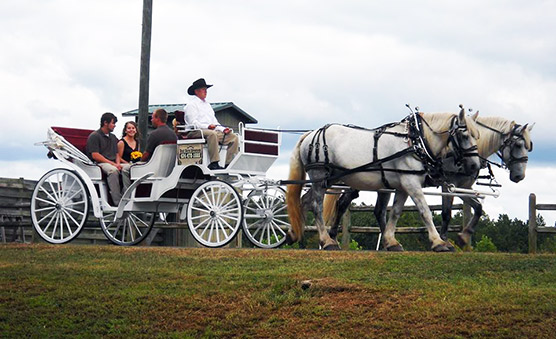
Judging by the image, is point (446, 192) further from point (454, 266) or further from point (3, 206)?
point (3, 206)

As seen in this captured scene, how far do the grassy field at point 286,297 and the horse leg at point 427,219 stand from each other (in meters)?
0.87

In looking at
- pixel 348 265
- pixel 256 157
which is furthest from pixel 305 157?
pixel 348 265

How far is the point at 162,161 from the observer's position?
1622 centimetres

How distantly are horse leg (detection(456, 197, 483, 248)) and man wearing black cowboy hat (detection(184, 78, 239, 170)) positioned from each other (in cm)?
407

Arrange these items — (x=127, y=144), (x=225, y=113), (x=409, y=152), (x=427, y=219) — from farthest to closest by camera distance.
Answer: (x=225, y=113)
(x=127, y=144)
(x=409, y=152)
(x=427, y=219)

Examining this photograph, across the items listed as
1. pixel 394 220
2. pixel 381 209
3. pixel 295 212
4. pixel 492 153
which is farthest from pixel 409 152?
pixel 492 153

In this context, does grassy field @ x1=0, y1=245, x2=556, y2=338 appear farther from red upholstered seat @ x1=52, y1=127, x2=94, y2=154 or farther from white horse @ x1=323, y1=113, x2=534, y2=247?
red upholstered seat @ x1=52, y1=127, x2=94, y2=154

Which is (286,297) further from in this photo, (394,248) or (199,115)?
(199,115)

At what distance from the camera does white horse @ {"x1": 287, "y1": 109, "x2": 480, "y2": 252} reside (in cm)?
1505

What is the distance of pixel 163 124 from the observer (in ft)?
55.4

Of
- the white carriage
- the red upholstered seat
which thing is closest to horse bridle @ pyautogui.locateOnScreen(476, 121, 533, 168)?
the white carriage

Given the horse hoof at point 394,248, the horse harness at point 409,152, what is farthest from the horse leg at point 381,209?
the horse harness at point 409,152

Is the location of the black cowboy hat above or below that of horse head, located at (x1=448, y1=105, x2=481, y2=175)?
above

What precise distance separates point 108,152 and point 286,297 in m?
7.13
